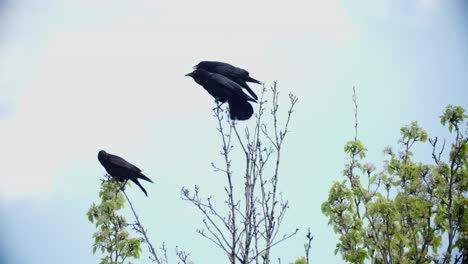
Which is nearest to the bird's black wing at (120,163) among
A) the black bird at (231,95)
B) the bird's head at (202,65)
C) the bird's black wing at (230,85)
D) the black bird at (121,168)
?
the black bird at (121,168)

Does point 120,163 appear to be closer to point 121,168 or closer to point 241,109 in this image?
point 121,168

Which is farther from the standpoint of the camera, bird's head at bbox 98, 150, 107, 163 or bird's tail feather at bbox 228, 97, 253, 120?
bird's head at bbox 98, 150, 107, 163

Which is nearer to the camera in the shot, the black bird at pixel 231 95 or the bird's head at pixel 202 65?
the black bird at pixel 231 95

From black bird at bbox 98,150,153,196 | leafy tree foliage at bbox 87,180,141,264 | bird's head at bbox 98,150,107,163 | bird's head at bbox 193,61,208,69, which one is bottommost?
leafy tree foliage at bbox 87,180,141,264

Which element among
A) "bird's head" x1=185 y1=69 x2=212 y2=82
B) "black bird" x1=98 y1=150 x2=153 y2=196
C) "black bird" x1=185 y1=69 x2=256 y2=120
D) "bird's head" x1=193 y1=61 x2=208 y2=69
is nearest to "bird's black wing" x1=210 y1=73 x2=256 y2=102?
"black bird" x1=185 y1=69 x2=256 y2=120

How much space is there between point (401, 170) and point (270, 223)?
2472 mm

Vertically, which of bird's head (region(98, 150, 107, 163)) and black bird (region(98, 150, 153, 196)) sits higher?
bird's head (region(98, 150, 107, 163))

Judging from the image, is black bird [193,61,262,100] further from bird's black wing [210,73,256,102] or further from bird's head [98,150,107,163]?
bird's head [98,150,107,163]

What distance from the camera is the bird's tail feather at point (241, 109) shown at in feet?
17.7

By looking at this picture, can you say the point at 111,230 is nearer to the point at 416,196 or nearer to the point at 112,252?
the point at 112,252

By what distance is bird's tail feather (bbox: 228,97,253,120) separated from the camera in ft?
17.7

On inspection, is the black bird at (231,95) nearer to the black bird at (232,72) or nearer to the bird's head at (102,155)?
the black bird at (232,72)

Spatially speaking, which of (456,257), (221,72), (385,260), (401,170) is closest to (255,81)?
(221,72)

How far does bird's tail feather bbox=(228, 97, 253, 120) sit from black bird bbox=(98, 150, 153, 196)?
2.70 meters
